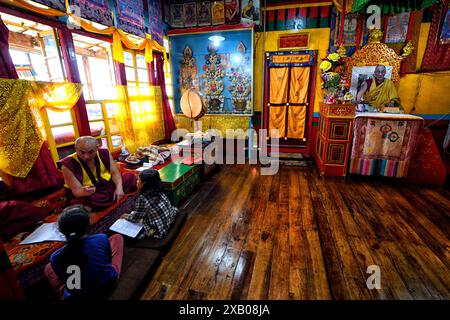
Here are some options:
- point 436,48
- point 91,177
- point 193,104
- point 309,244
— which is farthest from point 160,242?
point 436,48

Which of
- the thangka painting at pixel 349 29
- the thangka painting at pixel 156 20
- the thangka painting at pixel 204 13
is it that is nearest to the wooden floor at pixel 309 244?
the thangka painting at pixel 349 29

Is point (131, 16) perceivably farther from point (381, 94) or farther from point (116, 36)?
point (381, 94)

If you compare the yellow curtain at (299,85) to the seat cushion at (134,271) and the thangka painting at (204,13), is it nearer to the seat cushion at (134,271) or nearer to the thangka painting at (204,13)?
the thangka painting at (204,13)

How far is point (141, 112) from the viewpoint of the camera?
15.4ft

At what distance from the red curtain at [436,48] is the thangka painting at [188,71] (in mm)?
5051

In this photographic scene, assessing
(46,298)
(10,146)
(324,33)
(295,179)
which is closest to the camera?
(46,298)

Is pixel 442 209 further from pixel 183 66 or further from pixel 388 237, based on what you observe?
pixel 183 66

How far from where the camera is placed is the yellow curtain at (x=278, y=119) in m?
5.70

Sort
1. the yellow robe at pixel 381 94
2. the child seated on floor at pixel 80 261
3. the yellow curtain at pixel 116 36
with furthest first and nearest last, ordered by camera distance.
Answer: the yellow robe at pixel 381 94
the yellow curtain at pixel 116 36
the child seated on floor at pixel 80 261

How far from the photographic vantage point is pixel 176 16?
539cm

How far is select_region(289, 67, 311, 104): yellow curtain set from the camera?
529 centimetres

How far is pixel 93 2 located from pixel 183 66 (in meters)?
2.77

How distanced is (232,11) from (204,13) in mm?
694
